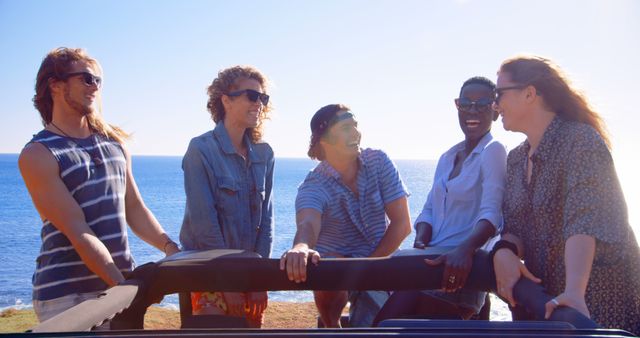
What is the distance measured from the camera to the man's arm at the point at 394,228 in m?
3.83

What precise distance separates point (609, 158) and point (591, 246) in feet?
1.18

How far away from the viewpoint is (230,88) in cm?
398

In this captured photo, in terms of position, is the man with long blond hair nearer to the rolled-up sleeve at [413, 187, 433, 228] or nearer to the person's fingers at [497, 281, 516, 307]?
the rolled-up sleeve at [413, 187, 433, 228]

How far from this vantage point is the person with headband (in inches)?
149

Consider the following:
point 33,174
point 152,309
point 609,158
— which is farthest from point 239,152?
point 152,309

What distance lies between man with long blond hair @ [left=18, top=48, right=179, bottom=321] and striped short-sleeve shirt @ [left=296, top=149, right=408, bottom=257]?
868mm

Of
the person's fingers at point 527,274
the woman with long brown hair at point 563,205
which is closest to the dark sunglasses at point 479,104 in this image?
the woman with long brown hair at point 563,205

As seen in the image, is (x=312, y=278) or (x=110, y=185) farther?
(x=110, y=185)

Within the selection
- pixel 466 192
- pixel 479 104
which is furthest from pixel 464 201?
pixel 479 104

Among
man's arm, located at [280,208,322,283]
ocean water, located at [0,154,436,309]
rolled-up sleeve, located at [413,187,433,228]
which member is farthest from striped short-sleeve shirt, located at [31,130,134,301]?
ocean water, located at [0,154,436,309]

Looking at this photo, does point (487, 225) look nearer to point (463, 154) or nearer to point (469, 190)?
point (469, 190)

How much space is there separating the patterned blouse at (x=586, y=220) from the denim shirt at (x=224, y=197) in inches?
67.3

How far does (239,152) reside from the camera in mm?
3939

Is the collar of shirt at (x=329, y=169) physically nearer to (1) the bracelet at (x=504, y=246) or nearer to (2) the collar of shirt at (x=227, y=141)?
(2) the collar of shirt at (x=227, y=141)
